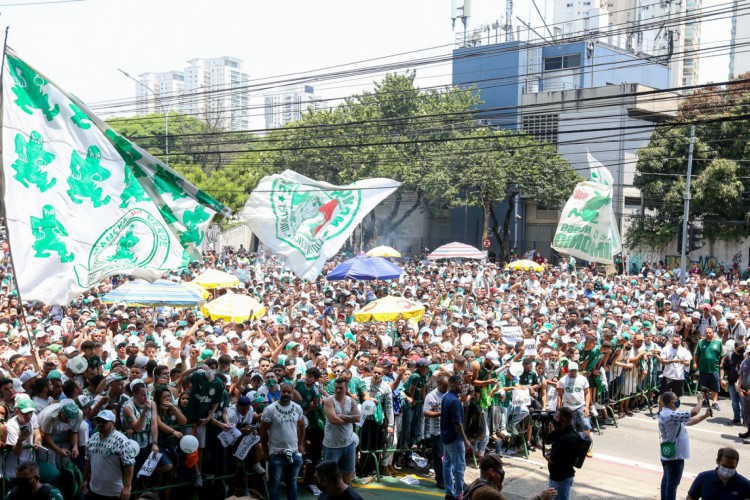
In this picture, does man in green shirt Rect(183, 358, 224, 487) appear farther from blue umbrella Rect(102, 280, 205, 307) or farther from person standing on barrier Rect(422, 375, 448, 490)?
blue umbrella Rect(102, 280, 205, 307)

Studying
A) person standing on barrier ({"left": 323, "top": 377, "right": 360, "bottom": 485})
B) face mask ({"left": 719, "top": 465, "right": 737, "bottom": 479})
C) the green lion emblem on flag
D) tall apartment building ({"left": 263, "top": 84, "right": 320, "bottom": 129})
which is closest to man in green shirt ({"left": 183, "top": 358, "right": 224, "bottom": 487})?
person standing on barrier ({"left": 323, "top": 377, "right": 360, "bottom": 485})

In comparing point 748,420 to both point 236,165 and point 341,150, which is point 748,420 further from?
point 236,165

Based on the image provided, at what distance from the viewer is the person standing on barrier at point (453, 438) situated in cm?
890

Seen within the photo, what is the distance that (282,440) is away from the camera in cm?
844

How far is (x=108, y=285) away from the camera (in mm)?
24469

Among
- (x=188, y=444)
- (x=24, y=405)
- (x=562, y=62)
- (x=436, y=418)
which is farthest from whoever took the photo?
(x=562, y=62)

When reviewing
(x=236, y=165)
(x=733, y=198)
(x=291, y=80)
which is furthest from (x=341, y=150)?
(x=291, y=80)

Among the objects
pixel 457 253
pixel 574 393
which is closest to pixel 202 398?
pixel 574 393

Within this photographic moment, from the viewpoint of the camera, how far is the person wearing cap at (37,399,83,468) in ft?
24.7

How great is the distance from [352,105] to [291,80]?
28176 millimetres

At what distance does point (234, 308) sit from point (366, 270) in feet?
19.3

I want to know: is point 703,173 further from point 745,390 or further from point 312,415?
point 312,415

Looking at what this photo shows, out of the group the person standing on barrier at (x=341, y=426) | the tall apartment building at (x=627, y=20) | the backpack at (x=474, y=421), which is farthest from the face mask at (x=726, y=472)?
the tall apartment building at (x=627, y=20)

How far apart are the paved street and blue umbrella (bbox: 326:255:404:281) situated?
748cm
